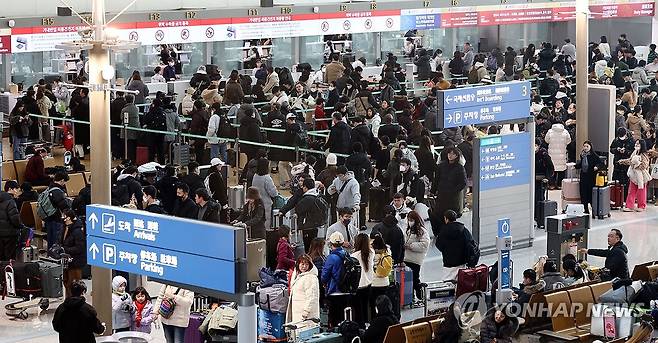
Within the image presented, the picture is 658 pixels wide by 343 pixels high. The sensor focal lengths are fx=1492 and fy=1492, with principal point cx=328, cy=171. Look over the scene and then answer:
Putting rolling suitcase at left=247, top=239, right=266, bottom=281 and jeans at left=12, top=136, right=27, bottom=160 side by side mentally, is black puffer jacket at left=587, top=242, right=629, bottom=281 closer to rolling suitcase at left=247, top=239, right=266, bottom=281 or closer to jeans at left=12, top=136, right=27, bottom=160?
rolling suitcase at left=247, top=239, right=266, bottom=281

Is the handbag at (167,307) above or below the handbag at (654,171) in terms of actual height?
below

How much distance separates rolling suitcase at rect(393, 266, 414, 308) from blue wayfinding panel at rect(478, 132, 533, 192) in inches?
119

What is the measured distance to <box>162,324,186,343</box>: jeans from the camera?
1492 cm

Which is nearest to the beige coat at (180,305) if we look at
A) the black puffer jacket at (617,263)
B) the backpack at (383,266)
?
the backpack at (383,266)

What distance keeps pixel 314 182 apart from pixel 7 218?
3.91 m

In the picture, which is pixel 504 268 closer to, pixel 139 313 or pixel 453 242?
pixel 453 242

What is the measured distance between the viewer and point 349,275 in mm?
15734

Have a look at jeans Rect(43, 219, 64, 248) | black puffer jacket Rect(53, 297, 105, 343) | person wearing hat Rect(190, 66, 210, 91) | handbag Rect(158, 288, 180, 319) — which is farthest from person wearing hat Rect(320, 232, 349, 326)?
person wearing hat Rect(190, 66, 210, 91)

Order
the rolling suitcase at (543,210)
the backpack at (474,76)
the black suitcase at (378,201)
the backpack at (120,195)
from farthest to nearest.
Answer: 1. the backpack at (474,76)
2. the rolling suitcase at (543,210)
3. the black suitcase at (378,201)
4. the backpack at (120,195)

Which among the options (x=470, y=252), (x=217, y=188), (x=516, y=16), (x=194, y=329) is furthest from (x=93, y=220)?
(x=516, y=16)

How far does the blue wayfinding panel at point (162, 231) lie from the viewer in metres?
11.7

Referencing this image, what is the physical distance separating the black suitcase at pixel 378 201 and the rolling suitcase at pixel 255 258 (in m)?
4.07

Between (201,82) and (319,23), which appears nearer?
(201,82)

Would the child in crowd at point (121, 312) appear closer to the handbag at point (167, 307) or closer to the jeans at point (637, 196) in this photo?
the handbag at point (167, 307)
